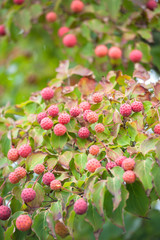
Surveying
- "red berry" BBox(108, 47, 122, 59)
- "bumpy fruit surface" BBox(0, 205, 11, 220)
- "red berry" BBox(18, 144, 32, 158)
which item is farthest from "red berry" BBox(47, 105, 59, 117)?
"red berry" BBox(108, 47, 122, 59)

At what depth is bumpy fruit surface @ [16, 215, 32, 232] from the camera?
959mm

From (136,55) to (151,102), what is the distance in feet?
2.58

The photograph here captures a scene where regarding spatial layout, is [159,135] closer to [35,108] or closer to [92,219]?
[92,219]

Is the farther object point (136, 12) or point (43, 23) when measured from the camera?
point (43, 23)

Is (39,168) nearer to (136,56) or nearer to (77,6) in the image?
(136,56)

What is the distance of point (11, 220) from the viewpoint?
3.51 feet

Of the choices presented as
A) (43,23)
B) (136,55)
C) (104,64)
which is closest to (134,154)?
(136,55)

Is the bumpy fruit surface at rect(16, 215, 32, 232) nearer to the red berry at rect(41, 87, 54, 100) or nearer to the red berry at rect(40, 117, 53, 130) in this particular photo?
the red berry at rect(40, 117, 53, 130)

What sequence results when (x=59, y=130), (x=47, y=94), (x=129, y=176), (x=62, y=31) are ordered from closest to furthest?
(x=129, y=176) < (x=59, y=130) < (x=47, y=94) < (x=62, y=31)

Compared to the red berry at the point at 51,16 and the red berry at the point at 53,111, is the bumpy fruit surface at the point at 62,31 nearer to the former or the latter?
the red berry at the point at 51,16

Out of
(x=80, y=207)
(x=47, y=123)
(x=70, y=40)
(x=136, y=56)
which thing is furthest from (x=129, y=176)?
(x=70, y=40)

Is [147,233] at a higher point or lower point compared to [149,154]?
lower

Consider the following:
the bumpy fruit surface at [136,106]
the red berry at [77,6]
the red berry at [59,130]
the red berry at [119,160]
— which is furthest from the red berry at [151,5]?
the red berry at [119,160]

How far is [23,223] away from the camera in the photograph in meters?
0.96
